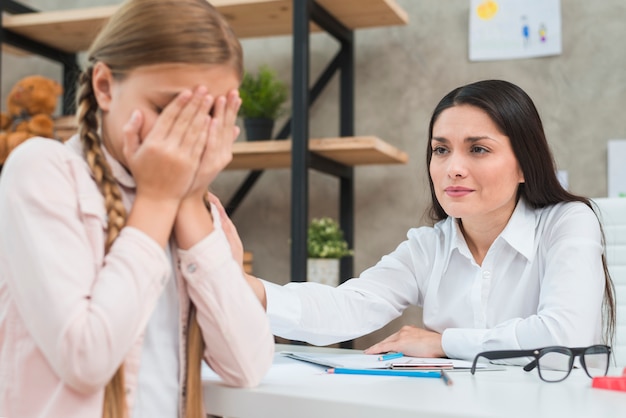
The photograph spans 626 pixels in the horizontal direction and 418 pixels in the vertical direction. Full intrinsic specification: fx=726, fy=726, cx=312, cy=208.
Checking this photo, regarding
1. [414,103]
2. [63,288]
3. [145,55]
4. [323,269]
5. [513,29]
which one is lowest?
[323,269]

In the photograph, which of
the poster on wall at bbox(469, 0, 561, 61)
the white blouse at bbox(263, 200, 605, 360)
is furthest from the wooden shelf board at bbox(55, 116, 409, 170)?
the white blouse at bbox(263, 200, 605, 360)

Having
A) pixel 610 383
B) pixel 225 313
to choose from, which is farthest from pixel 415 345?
pixel 225 313

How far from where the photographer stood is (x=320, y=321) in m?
1.22

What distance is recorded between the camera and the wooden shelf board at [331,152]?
2.21m

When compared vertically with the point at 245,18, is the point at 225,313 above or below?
Answer: below

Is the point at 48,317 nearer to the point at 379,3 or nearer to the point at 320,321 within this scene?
the point at 320,321

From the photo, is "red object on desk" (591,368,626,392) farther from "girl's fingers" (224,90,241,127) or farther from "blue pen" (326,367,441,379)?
"girl's fingers" (224,90,241,127)

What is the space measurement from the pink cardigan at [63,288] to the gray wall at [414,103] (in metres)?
1.77

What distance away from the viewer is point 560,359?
927mm

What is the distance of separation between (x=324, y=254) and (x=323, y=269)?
5 centimetres

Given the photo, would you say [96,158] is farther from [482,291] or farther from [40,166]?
[482,291]

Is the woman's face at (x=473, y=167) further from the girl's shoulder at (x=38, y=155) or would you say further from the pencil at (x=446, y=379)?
the girl's shoulder at (x=38, y=155)

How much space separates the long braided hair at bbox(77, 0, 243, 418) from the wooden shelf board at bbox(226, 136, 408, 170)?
1.41m

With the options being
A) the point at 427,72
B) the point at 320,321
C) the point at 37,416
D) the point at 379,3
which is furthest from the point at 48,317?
the point at 427,72
